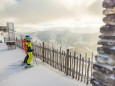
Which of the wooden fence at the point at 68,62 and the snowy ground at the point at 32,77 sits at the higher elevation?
the wooden fence at the point at 68,62

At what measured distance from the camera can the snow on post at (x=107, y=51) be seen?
4043 mm

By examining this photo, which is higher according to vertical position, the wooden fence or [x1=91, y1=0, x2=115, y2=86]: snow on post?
[x1=91, y1=0, x2=115, y2=86]: snow on post

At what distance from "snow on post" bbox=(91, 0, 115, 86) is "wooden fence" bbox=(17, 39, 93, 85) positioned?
3.61 meters

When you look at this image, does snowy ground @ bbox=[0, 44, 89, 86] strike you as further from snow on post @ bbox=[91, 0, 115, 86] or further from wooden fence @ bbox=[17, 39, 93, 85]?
snow on post @ bbox=[91, 0, 115, 86]

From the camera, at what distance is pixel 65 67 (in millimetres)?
9664

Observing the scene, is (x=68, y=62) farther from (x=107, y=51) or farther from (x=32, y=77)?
(x=107, y=51)

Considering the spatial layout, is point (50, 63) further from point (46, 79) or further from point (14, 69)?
point (46, 79)

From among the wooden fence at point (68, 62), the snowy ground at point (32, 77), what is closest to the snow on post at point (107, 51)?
the snowy ground at point (32, 77)

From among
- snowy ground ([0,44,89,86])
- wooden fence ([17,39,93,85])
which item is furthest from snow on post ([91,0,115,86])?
wooden fence ([17,39,93,85])

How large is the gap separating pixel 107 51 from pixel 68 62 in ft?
17.3

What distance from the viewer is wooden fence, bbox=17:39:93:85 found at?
8.45m

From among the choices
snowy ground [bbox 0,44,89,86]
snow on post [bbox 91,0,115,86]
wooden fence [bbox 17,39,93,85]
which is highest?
snow on post [bbox 91,0,115,86]

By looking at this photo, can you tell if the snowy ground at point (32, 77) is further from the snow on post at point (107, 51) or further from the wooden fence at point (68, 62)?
the snow on post at point (107, 51)

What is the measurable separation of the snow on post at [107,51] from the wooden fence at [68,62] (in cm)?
361
